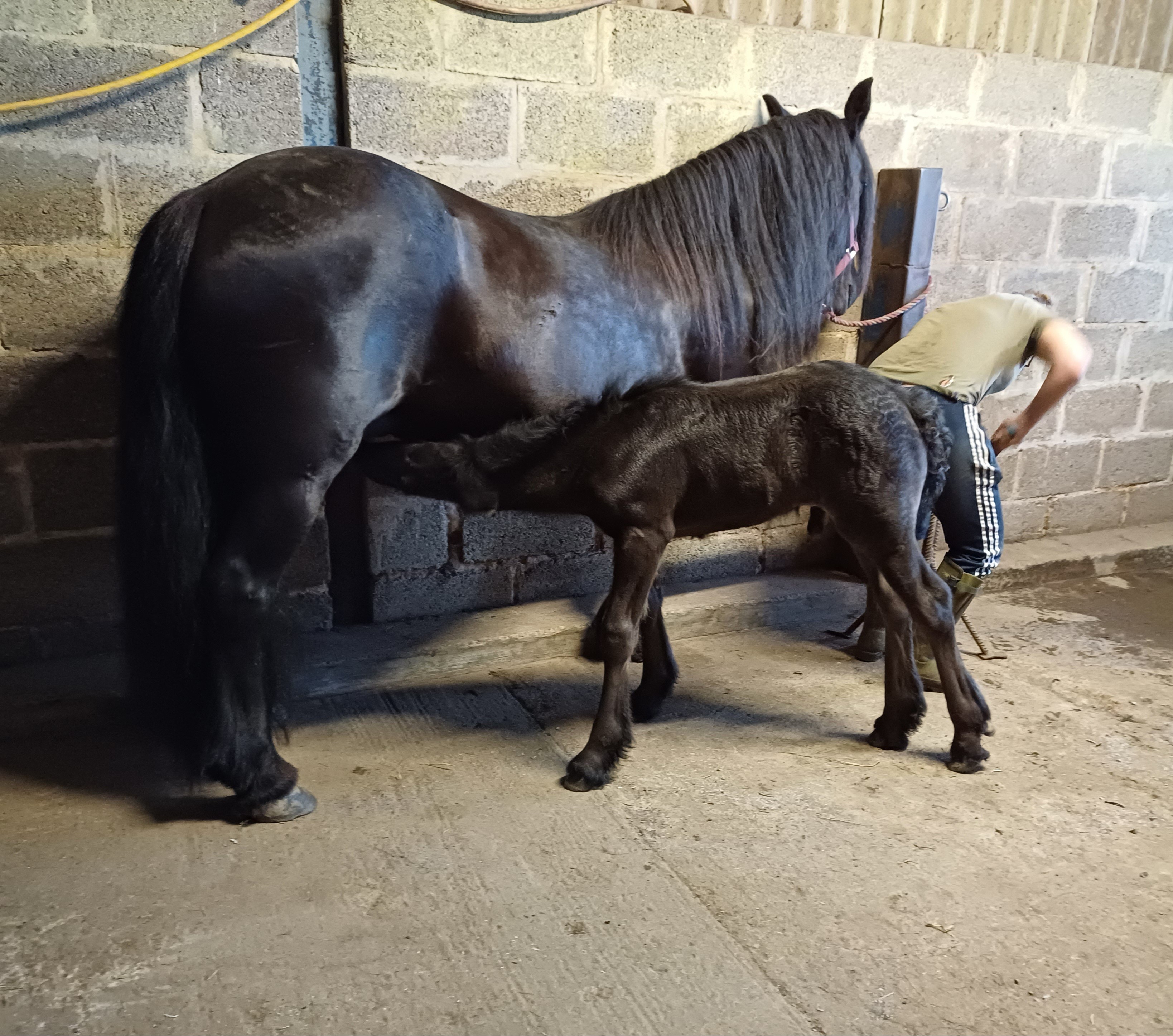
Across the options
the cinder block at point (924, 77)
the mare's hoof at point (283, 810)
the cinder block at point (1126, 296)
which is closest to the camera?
the mare's hoof at point (283, 810)

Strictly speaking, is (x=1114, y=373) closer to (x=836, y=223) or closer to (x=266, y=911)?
(x=836, y=223)

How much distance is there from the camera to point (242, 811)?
216 centimetres

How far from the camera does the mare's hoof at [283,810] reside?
2150 mm

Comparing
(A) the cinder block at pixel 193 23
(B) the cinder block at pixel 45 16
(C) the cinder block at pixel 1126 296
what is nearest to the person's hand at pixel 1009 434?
(C) the cinder block at pixel 1126 296

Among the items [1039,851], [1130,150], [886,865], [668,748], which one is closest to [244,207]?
[668,748]

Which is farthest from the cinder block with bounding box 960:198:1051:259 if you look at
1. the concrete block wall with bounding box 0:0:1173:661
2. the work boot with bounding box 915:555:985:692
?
the work boot with bounding box 915:555:985:692

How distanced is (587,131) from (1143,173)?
300 cm

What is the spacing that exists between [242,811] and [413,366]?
119cm

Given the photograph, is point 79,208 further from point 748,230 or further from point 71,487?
point 748,230

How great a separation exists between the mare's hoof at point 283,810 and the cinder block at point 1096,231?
4140 millimetres

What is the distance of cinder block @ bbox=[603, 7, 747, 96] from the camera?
10.2 ft

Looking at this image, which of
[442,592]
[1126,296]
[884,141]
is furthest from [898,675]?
[1126,296]

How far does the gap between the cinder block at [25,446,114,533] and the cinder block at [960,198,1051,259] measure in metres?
3.64

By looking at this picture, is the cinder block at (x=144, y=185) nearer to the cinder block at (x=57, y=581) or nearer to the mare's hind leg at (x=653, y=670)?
the cinder block at (x=57, y=581)
